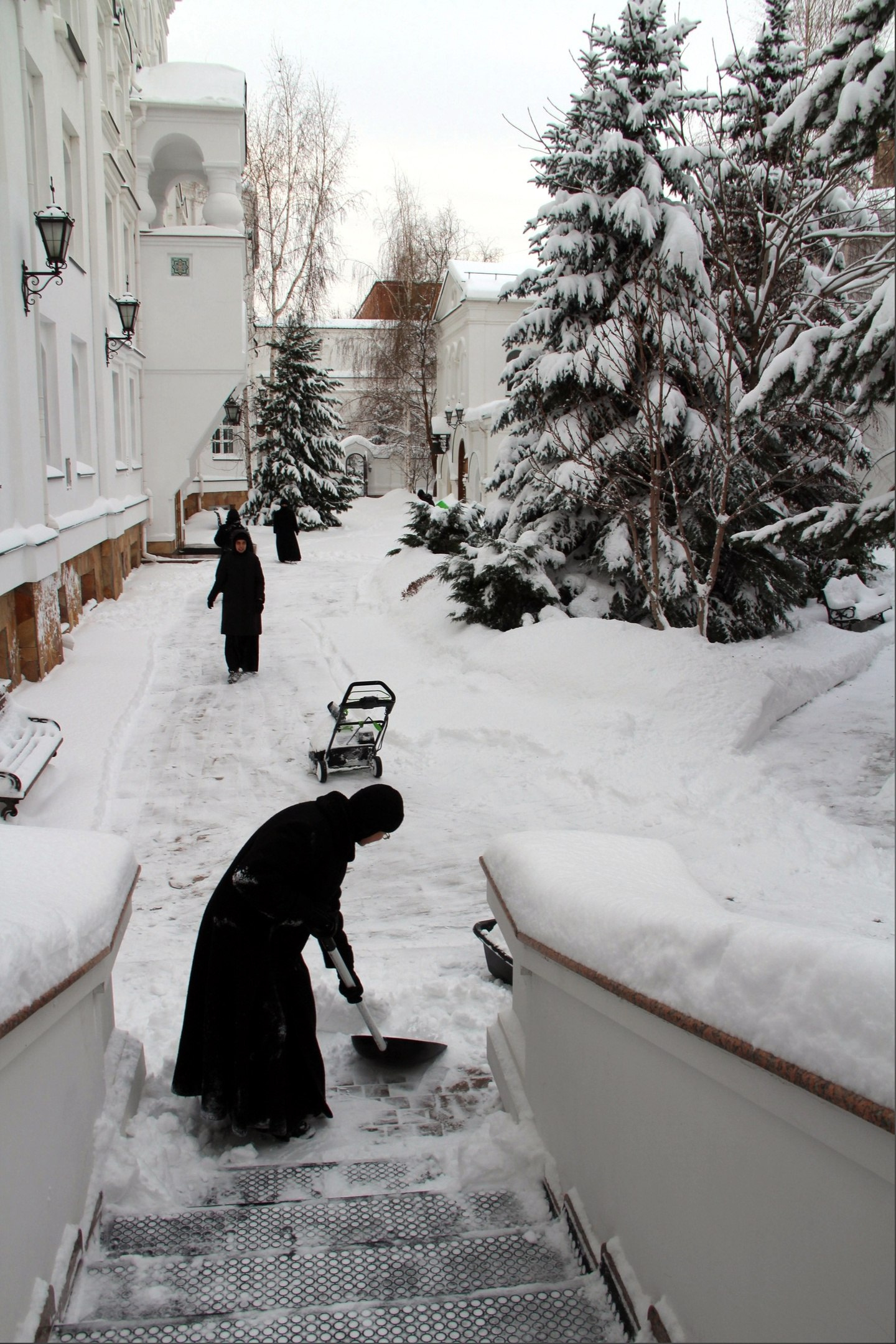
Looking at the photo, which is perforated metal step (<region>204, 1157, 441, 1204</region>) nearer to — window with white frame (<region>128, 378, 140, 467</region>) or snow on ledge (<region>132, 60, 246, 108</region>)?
window with white frame (<region>128, 378, 140, 467</region>)

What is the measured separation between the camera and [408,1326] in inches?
92.8

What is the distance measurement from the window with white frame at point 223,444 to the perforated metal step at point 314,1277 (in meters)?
35.9

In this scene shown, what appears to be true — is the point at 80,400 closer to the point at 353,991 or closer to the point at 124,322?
the point at 124,322

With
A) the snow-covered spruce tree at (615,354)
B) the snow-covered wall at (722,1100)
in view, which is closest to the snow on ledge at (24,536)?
the snow-covered spruce tree at (615,354)

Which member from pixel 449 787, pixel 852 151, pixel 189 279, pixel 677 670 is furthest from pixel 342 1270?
pixel 189 279

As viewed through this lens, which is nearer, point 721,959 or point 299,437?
point 721,959

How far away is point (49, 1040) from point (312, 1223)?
96cm

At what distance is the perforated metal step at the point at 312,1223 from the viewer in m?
2.76

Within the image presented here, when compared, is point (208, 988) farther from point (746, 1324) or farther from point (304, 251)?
point (304, 251)

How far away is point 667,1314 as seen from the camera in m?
2.16

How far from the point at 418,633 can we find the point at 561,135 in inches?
228

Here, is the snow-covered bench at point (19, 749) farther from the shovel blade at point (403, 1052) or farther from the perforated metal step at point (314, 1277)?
the perforated metal step at point (314, 1277)

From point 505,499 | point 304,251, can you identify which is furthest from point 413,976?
point 304,251

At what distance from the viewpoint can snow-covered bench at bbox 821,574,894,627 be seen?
12.1m
